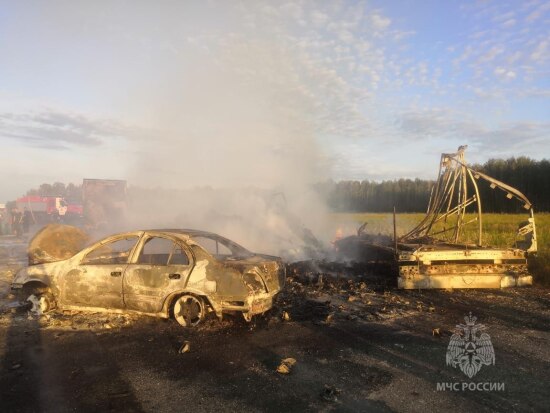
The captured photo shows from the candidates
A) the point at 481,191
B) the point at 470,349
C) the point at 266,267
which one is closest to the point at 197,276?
the point at 266,267

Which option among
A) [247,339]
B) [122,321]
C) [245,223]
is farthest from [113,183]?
[247,339]

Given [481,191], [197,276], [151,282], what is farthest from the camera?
[481,191]

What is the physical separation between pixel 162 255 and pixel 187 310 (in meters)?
1.89

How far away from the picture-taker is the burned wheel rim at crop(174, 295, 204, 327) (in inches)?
235

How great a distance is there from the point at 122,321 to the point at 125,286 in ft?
2.19

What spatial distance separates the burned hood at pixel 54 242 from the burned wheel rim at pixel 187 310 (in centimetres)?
494

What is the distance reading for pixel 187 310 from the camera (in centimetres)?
598

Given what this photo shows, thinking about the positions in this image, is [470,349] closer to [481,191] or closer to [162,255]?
[162,255]

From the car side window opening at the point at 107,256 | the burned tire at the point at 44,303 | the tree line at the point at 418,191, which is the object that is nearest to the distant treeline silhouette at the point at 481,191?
the tree line at the point at 418,191

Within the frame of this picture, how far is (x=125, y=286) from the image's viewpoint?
6.08m

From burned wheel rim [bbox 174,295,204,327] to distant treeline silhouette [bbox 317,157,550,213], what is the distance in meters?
17.8

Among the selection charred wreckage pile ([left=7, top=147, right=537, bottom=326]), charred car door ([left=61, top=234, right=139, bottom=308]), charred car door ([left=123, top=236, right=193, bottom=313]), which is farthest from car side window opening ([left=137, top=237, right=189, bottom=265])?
charred car door ([left=61, top=234, right=139, bottom=308])

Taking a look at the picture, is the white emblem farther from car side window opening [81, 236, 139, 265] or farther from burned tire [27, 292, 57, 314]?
burned tire [27, 292, 57, 314]

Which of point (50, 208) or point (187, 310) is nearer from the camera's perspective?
point (187, 310)
